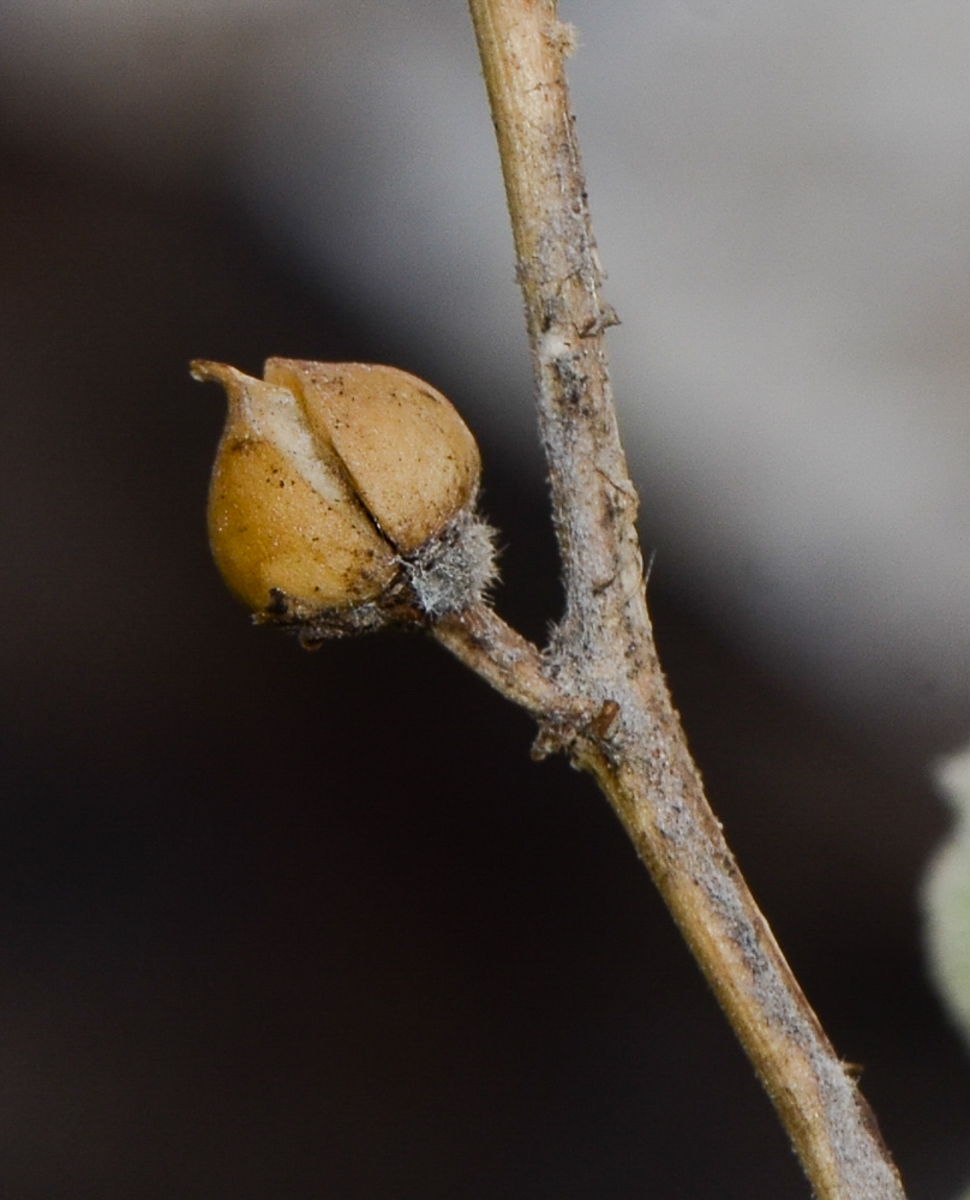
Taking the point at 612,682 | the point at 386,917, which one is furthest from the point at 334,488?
the point at 386,917

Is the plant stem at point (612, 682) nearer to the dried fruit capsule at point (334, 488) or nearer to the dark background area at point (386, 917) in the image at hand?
the dried fruit capsule at point (334, 488)

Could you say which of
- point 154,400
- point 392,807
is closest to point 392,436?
point 392,807

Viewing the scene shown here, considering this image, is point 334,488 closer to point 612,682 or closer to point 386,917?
point 612,682

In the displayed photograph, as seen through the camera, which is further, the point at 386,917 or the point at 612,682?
the point at 386,917

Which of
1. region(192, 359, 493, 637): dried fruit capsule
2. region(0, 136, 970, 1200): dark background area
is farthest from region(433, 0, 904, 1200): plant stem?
region(0, 136, 970, 1200): dark background area

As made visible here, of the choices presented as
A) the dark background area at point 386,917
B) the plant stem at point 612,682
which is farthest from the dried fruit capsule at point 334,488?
the dark background area at point 386,917

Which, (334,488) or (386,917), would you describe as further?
(386,917)

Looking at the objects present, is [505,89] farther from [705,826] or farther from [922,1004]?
A: [922,1004]
